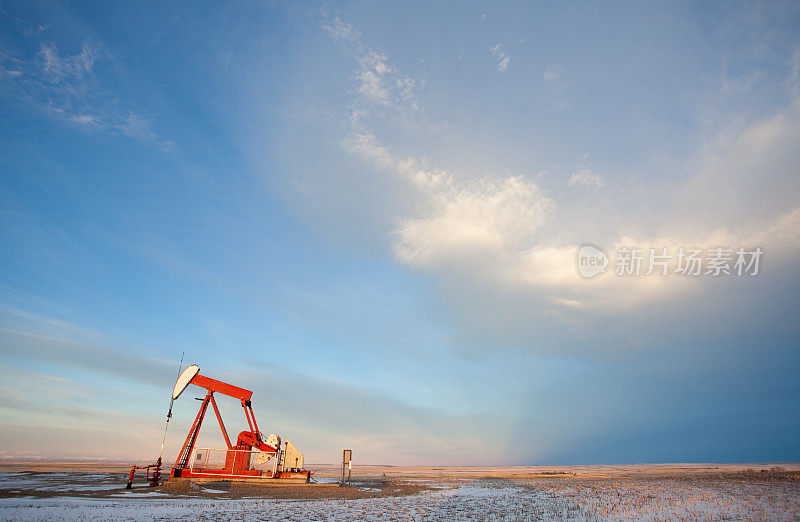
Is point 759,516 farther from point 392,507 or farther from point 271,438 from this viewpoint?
point 271,438

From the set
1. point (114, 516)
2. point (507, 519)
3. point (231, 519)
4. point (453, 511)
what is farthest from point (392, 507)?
point (114, 516)

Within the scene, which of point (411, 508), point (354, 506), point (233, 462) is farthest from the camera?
point (233, 462)

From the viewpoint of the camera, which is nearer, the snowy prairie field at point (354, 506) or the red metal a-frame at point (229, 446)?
the snowy prairie field at point (354, 506)

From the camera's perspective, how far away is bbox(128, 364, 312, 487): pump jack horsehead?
29016mm

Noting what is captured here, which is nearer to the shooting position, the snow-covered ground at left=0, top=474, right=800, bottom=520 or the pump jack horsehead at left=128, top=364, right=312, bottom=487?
the snow-covered ground at left=0, top=474, right=800, bottom=520

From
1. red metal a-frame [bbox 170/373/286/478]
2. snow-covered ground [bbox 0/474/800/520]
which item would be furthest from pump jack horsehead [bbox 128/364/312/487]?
snow-covered ground [bbox 0/474/800/520]

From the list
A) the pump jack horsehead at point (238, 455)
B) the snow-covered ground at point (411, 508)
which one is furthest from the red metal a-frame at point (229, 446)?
the snow-covered ground at point (411, 508)

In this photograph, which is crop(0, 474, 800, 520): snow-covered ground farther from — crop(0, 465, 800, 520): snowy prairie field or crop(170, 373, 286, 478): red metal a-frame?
crop(170, 373, 286, 478): red metal a-frame

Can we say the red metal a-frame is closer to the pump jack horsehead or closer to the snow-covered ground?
the pump jack horsehead

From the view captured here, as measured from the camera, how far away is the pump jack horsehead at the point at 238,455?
29016mm

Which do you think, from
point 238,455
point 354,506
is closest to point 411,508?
point 354,506

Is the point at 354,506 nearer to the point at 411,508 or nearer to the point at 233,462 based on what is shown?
the point at 411,508

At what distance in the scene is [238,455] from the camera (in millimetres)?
30125

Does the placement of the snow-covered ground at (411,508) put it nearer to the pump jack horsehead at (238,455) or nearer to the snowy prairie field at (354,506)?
the snowy prairie field at (354,506)
